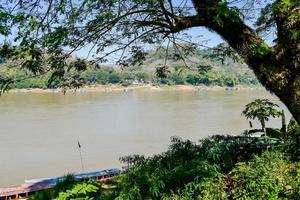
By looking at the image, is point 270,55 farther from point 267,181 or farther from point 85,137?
point 85,137

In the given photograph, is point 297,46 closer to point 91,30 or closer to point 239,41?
point 239,41

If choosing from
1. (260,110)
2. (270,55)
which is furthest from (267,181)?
(260,110)

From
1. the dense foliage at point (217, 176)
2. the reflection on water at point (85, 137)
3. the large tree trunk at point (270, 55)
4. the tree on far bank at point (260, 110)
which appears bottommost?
the reflection on water at point (85, 137)

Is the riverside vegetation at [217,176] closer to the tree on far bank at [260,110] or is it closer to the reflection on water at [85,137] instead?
the tree on far bank at [260,110]

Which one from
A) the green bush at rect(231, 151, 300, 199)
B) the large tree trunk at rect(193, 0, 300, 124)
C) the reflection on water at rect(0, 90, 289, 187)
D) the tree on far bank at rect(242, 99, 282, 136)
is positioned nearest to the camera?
the green bush at rect(231, 151, 300, 199)

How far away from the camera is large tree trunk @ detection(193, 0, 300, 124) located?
4266 mm

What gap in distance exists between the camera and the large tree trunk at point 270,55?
4.27 meters

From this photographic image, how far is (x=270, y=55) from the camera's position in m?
4.42

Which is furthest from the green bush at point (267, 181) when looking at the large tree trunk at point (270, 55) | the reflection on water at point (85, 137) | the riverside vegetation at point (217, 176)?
the reflection on water at point (85, 137)

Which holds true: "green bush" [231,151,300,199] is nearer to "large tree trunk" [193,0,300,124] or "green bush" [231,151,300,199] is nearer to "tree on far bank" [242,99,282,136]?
"large tree trunk" [193,0,300,124]

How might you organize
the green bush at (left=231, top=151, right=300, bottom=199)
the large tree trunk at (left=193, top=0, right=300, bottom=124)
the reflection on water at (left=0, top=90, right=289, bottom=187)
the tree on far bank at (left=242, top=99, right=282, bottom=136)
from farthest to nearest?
the reflection on water at (left=0, top=90, right=289, bottom=187) < the tree on far bank at (left=242, top=99, right=282, bottom=136) < the large tree trunk at (left=193, top=0, right=300, bottom=124) < the green bush at (left=231, top=151, right=300, bottom=199)

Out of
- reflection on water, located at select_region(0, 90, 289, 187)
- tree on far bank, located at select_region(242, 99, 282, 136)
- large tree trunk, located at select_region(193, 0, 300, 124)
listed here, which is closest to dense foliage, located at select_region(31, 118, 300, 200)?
large tree trunk, located at select_region(193, 0, 300, 124)

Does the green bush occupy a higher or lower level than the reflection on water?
higher

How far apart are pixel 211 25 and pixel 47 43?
1743mm
